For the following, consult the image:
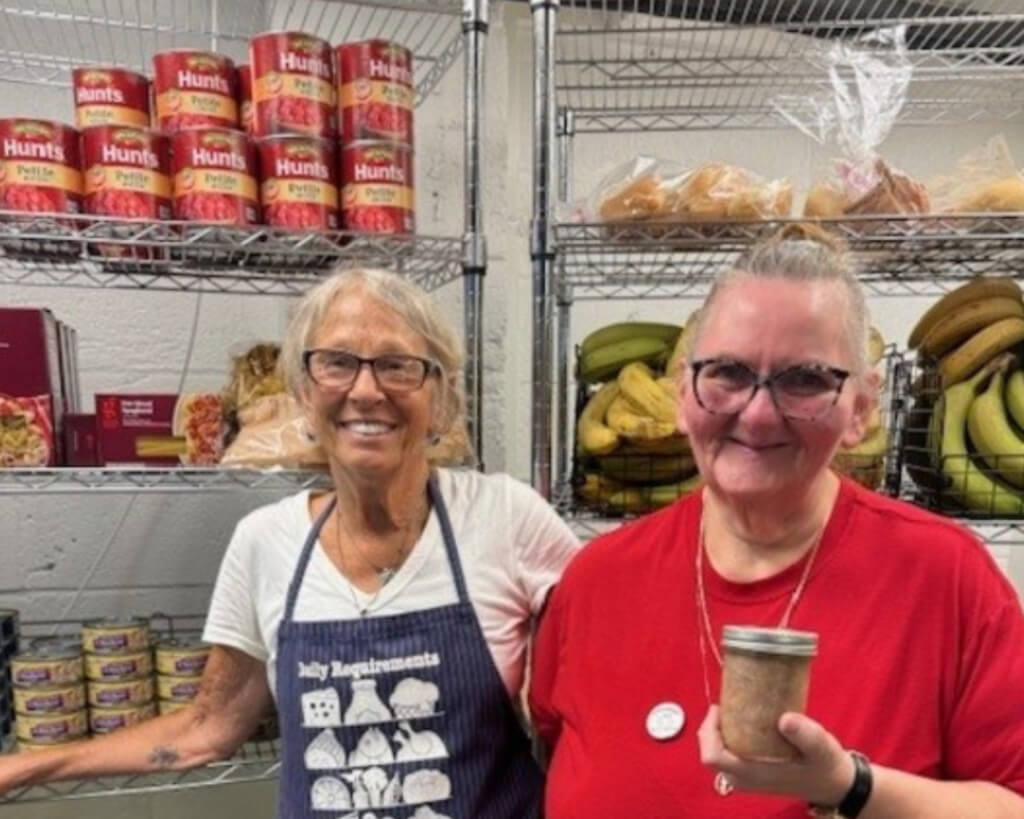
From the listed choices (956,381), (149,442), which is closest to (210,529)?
(149,442)

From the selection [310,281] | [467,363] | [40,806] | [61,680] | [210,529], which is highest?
[310,281]

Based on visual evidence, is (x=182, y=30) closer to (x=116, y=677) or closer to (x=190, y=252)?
(x=190, y=252)

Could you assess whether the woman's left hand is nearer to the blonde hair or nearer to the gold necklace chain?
the gold necklace chain

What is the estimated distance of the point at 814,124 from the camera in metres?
1.56

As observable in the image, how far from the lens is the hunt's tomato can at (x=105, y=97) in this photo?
1375 mm

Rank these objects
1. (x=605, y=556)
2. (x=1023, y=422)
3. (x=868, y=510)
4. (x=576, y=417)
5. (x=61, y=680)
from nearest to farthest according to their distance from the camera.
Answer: (x=868, y=510) → (x=605, y=556) → (x=61, y=680) → (x=1023, y=422) → (x=576, y=417)

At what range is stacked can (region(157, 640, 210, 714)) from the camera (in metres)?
1.42

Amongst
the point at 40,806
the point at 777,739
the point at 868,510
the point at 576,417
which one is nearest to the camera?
the point at 777,739

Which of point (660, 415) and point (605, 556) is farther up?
point (660, 415)

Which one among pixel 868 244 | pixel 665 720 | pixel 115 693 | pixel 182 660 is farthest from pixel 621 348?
pixel 115 693

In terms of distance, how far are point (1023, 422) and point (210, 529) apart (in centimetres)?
162

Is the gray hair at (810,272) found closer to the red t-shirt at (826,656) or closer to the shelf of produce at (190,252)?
the red t-shirt at (826,656)

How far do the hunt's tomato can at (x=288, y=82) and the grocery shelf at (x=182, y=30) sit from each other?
356 mm

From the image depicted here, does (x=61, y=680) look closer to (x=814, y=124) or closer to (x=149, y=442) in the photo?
(x=149, y=442)
